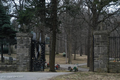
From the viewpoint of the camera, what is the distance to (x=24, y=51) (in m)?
11.5

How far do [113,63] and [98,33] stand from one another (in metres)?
2.14

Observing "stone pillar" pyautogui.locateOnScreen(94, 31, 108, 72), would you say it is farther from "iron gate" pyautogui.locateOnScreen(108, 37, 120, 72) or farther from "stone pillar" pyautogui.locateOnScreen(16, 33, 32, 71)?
"stone pillar" pyautogui.locateOnScreen(16, 33, 32, 71)

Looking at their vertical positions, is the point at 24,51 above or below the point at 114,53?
above

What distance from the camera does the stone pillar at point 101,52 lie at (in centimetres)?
1028

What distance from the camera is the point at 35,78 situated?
7.80 metres

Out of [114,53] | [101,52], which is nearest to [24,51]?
[101,52]

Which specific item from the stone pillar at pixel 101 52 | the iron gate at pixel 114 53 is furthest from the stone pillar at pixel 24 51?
the iron gate at pixel 114 53

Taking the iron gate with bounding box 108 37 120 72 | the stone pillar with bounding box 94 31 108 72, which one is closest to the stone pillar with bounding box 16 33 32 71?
the stone pillar with bounding box 94 31 108 72

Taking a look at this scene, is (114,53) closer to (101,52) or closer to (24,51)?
(101,52)

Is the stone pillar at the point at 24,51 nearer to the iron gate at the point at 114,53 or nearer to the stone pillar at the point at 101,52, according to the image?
the stone pillar at the point at 101,52

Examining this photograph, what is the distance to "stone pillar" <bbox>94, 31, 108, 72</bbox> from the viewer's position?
10277 mm

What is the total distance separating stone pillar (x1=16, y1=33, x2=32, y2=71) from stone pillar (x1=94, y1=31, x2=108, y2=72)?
467 cm

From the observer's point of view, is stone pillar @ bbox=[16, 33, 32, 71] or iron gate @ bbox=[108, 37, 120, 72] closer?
iron gate @ bbox=[108, 37, 120, 72]

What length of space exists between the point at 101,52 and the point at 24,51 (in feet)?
17.5
